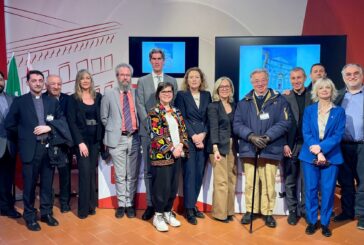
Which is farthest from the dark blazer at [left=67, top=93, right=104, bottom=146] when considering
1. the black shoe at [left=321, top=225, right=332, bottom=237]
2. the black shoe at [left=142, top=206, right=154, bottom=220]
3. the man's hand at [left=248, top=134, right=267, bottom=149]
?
the black shoe at [left=321, top=225, right=332, bottom=237]

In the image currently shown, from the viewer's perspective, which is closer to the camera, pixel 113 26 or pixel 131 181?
pixel 131 181

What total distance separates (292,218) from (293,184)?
377 millimetres

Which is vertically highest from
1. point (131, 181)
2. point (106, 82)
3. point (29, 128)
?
point (106, 82)

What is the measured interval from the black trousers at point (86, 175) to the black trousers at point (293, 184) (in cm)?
220

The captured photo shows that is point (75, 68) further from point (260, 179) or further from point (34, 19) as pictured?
point (260, 179)

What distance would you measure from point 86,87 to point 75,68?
9.35 feet

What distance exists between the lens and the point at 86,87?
12.3ft

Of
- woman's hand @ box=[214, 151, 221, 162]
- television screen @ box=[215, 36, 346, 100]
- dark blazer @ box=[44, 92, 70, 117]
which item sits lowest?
woman's hand @ box=[214, 151, 221, 162]

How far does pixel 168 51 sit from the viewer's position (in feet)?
20.0

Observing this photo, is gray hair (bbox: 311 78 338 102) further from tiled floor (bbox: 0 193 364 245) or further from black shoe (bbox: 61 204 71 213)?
black shoe (bbox: 61 204 71 213)

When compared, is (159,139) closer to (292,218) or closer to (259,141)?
(259,141)

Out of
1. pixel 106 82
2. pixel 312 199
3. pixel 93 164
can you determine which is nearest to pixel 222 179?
pixel 312 199

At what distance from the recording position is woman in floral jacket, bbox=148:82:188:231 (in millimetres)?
3350

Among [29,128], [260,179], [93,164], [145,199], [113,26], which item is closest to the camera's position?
[29,128]
